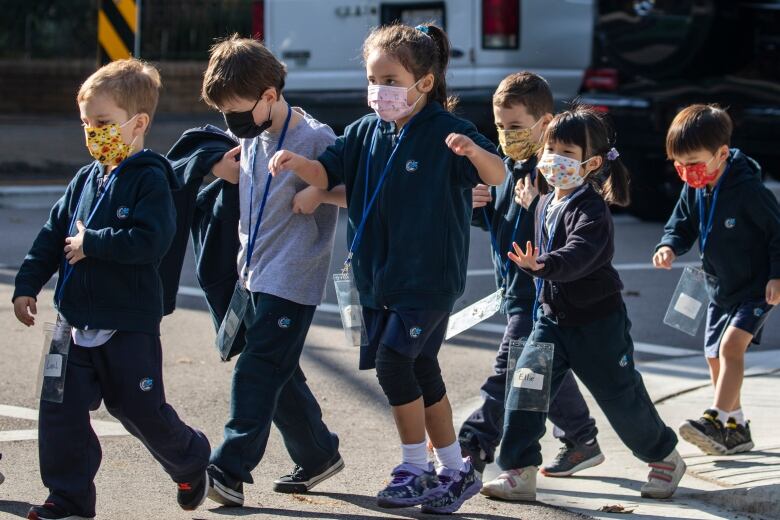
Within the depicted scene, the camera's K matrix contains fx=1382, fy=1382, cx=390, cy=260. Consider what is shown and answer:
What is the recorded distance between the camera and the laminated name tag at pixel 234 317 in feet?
15.0

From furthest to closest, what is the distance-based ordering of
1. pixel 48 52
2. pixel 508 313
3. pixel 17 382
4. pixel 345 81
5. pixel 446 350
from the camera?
pixel 48 52 → pixel 345 81 → pixel 446 350 → pixel 17 382 → pixel 508 313

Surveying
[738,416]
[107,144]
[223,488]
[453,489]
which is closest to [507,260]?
A: [453,489]

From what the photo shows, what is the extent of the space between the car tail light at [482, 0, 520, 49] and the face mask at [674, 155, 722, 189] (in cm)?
610

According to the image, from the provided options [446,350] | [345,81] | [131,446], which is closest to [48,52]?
[345,81]

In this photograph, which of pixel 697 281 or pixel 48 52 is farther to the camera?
pixel 48 52

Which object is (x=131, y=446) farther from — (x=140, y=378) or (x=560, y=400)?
(x=560, y=400)

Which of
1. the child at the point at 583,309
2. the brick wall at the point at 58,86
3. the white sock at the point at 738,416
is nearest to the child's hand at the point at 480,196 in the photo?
the child at the point at 583,309

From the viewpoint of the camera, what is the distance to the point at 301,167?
4.37 metres

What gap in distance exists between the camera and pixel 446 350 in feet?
23.8

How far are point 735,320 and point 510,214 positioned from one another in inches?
38.3

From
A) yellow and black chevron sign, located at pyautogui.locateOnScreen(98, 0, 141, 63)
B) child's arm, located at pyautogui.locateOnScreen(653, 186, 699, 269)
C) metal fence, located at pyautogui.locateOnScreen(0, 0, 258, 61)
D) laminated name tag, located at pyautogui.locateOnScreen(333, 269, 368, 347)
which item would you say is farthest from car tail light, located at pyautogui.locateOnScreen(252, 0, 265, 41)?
metal fence, located at pyautogui.locateOnScreen(0, 0, 258, 61)

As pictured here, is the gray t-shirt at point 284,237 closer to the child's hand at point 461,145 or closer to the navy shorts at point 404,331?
the navy shorts at point 404,331

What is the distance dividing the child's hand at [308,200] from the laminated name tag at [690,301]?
151 cm

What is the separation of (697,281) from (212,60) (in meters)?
2.02
